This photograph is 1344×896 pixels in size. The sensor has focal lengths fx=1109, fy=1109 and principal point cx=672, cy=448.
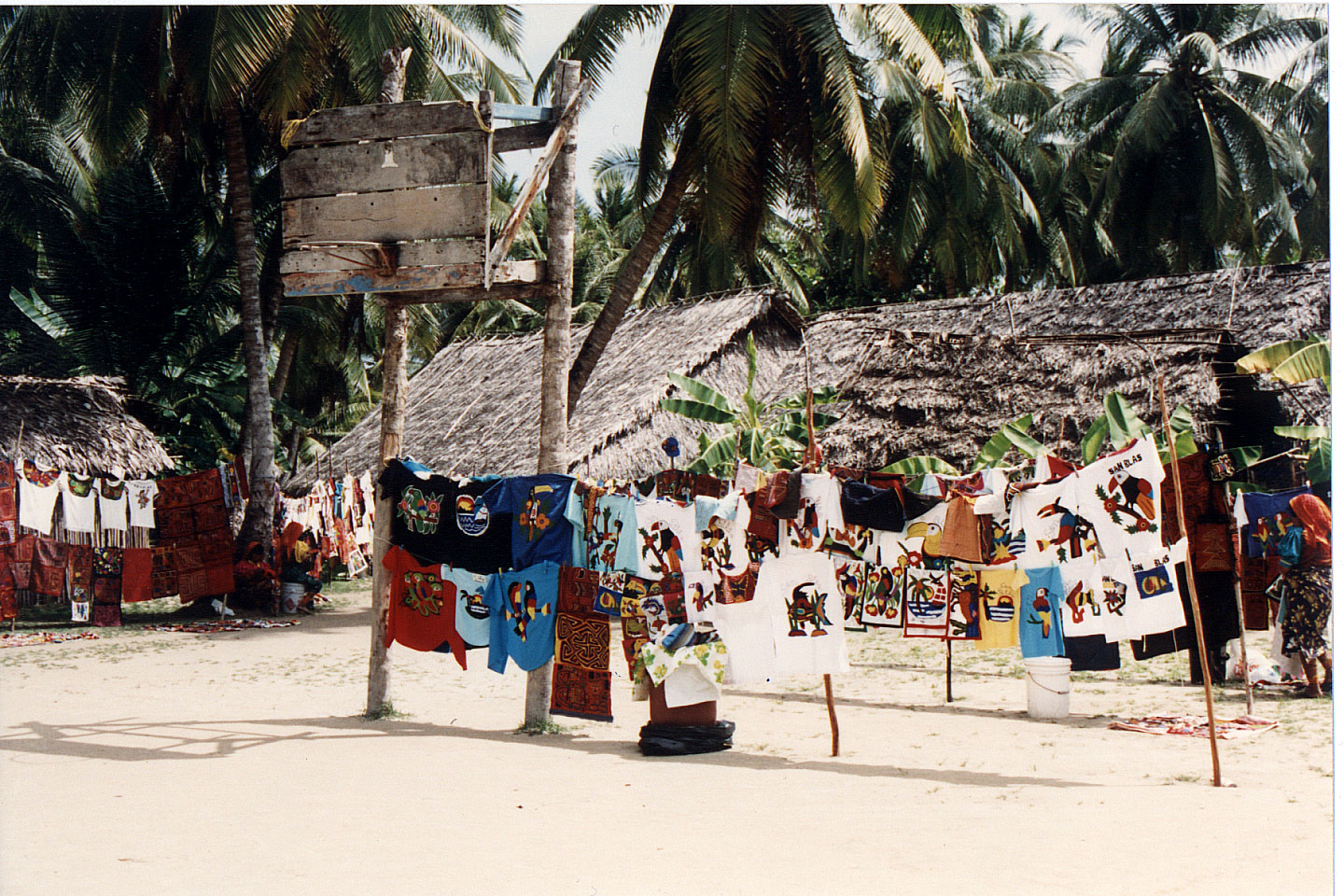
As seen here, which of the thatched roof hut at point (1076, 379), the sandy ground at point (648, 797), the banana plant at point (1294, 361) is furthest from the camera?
the thatched roof hut at point (1076, 379)

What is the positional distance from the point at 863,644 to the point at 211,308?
1374 cm

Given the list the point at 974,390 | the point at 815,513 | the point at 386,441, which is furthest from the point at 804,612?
the point at 974,390

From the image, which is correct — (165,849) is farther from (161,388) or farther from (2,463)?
(161,388)

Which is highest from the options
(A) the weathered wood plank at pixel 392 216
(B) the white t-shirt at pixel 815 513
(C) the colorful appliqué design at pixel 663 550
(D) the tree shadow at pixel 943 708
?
(A) the weathered wood plank at pixel 392 216

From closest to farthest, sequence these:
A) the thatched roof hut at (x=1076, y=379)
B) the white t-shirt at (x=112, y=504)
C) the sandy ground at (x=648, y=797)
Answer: the sandy ground at (x=648, y=797) < the thatched roof hut at (x=1076, y=379) < the white t-shirt at (x=112, y=504)

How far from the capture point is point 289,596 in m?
15.3

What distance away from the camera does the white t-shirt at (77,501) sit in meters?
12.8

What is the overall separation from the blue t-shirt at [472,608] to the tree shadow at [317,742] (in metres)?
0.64

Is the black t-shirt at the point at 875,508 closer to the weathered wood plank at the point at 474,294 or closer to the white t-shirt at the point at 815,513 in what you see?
the white t-shirt at the point at 815,513

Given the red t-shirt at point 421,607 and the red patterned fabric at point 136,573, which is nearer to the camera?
the red t-shirt at point 421,607

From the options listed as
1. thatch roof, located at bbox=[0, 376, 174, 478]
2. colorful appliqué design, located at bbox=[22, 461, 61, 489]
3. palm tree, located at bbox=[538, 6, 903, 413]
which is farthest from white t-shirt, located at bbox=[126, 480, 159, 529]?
palm tree, located at bbox=[538, 6, 903, 413]

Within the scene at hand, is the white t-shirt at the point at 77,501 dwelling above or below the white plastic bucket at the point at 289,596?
above

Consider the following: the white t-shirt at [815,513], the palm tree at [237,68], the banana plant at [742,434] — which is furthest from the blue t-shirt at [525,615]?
the palm tree at [237,68]

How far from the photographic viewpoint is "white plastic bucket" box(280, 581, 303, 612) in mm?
15281
